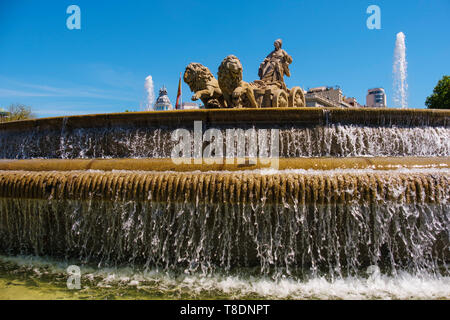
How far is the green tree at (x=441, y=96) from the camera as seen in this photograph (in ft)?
115

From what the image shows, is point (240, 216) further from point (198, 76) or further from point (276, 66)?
point (276, 66)

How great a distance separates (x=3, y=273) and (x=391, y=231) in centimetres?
480

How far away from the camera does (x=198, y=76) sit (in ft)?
30.6

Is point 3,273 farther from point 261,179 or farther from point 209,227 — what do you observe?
point 261,179

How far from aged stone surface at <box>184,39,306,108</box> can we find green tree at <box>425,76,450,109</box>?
105 feet

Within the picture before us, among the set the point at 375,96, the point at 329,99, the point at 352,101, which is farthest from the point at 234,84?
the point at 375,96

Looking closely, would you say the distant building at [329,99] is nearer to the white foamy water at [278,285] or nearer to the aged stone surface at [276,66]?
the aged stone surface at [276,66]

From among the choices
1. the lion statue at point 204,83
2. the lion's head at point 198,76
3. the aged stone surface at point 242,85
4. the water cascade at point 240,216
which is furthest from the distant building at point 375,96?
the water cascade at point 240,216

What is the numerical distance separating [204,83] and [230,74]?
164 cm

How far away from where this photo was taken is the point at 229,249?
3.83m

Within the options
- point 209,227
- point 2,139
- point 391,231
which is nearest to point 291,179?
point 209,227

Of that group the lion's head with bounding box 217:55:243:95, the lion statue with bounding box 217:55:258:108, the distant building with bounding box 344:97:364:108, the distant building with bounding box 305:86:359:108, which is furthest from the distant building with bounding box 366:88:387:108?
the lion's head with bounding box 217:55:243:95

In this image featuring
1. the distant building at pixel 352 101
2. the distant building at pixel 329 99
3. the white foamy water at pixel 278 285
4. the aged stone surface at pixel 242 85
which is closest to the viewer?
the white foamy water at pixel 278 285

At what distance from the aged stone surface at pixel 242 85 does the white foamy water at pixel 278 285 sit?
5229 mm
